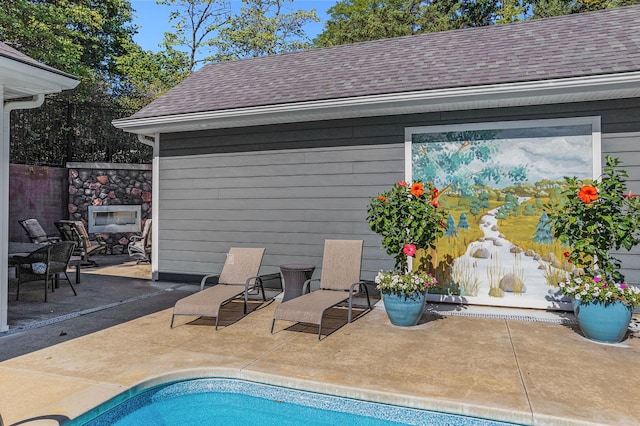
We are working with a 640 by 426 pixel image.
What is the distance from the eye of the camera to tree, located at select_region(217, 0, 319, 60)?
64.0 feet

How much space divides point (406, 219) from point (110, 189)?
8939 millimetres

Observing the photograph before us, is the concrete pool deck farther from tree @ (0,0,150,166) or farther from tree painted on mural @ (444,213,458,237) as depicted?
tree @ (0,0,150,166)

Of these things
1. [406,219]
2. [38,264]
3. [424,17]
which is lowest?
[38,264]

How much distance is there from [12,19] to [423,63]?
13421 millimetres

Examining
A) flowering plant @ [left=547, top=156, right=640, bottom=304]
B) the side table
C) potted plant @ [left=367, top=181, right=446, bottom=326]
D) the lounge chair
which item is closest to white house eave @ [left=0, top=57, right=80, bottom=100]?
the side table

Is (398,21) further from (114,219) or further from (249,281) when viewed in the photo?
(249,281)

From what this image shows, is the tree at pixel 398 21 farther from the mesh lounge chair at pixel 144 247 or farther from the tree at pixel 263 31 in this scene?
the mesh lounge chair at pixel 144 247

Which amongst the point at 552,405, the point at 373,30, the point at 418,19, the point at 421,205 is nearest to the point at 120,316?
the point at 421,205

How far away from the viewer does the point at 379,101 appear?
5.89 m

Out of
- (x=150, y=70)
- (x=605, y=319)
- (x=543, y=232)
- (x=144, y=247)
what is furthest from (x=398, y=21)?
(x=605, y=319)

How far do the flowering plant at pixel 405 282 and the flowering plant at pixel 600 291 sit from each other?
1493 mm

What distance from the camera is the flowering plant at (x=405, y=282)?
195 inches

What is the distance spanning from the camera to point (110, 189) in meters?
11.3

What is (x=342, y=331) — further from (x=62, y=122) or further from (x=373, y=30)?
(x=373, y=30)
